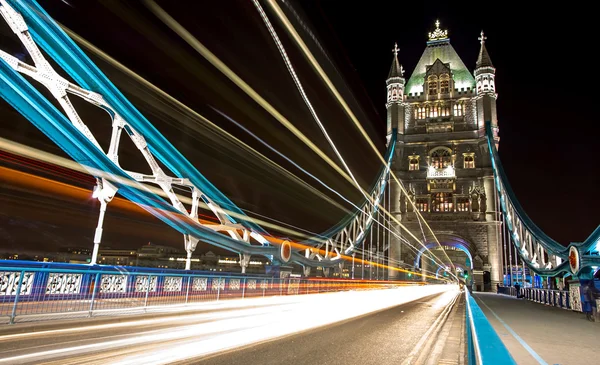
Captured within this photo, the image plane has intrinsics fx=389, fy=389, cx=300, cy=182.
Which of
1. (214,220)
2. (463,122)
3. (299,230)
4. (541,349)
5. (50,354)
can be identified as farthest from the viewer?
(463,122)

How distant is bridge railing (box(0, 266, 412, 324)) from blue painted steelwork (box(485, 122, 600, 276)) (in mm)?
13731

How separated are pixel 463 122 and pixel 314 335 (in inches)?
2124

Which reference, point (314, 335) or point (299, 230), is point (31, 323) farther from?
point (299, 230)

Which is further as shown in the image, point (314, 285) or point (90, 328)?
point (314, 285)

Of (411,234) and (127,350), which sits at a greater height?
(411,234)

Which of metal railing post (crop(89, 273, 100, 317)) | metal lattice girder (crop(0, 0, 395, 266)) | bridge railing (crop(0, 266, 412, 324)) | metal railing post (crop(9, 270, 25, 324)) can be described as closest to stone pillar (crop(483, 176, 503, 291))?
metal lattice girder (crop(0, 0, 395, 266))

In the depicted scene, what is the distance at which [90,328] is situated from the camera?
24.6ft

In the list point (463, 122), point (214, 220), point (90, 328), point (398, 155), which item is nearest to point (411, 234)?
point (398, 155)

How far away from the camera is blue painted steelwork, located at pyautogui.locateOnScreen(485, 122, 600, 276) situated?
15.8m

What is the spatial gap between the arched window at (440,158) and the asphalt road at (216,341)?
4692cm

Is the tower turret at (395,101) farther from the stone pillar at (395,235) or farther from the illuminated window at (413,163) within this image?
the stone pillar at (395,235)

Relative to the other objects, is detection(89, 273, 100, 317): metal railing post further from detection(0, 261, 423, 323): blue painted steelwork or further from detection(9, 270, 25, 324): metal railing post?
detection(9, 270, 25, 324): metal railing post

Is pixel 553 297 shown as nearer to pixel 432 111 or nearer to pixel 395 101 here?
pixel 432 111

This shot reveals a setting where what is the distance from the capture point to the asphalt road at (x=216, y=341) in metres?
5.15
